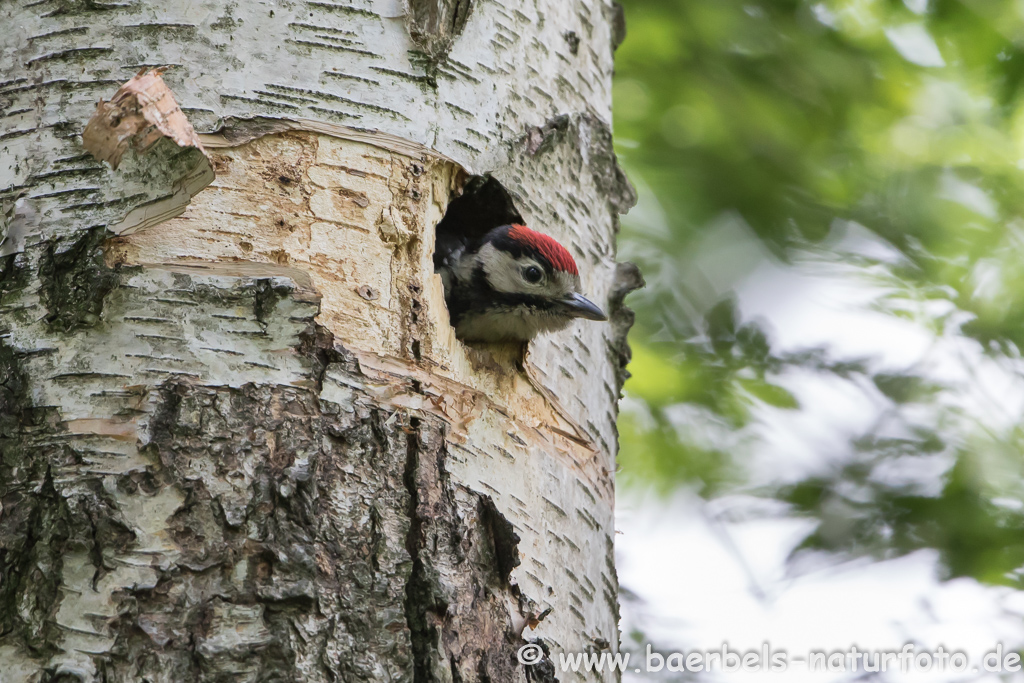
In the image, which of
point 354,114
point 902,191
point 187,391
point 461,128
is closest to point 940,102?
point 902,191

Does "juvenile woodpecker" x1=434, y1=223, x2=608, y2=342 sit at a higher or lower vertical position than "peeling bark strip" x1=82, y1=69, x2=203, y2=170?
higher

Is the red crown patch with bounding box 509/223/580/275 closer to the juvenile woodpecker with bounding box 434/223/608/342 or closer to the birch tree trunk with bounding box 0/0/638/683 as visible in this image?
the juvenile woodpecker with bounding box 434/223/608/342

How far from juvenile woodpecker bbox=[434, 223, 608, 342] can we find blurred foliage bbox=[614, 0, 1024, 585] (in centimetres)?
135

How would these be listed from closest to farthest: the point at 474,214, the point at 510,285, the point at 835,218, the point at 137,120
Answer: the point at 137,120 < the point at 474,214 < the point at 510,285 < the point at 835,218

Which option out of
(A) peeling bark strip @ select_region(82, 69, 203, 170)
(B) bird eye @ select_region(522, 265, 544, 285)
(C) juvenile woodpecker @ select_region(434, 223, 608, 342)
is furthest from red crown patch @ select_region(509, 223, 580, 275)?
(A) peeling bark strip @ select_region(82, 69, 203, 170)

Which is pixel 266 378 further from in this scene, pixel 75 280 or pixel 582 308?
pixel 582 308

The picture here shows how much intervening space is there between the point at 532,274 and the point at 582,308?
1.73 feet

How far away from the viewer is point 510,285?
12.7ft

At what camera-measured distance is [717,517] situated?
5145 millimetres

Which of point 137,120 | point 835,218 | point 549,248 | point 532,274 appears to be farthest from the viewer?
point 835,218

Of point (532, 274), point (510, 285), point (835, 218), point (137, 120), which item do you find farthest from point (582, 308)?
point (835, 218)

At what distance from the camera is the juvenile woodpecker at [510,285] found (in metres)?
3.16

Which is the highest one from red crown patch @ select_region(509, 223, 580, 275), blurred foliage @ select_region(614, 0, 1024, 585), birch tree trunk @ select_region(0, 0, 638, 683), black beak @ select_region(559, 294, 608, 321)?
blurred foliage @ select_region(614, 0, 1024, 585)

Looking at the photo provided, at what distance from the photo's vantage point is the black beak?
10.4 ft
